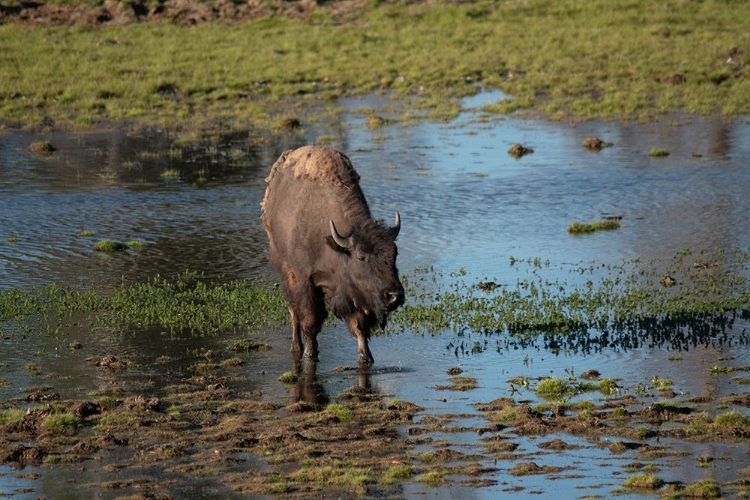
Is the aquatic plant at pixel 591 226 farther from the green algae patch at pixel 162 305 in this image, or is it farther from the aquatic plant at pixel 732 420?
the aquatic plant at pixel 732 420

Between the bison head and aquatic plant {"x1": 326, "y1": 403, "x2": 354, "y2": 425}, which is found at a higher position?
the bison head

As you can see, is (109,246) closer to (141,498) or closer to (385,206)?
(385,206)

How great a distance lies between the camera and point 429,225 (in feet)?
66.1

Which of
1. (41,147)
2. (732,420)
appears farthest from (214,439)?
(41,147)

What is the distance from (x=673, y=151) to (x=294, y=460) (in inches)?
738

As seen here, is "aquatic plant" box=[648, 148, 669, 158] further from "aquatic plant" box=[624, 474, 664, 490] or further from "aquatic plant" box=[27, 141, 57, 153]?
"aquatic plant" box=[624, 474, 664, 490]

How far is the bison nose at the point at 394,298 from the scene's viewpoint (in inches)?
454

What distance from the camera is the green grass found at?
33.3 meters

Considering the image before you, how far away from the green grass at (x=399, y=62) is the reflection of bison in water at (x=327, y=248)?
59.9 ft

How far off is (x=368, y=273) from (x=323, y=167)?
1.89 m

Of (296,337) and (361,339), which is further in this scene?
(296,337)

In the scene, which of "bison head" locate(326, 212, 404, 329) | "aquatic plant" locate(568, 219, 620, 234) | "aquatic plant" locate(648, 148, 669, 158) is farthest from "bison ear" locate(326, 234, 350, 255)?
"aquatic plant" locate(648, 148, 669, 158)

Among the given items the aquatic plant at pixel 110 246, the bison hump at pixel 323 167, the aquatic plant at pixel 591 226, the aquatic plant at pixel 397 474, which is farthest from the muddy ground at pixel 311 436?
the aquatic plant at pixel 591 226

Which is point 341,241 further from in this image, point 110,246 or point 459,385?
point 110,246
